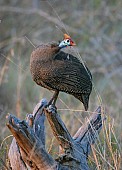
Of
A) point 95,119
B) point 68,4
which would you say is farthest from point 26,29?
point 95,119

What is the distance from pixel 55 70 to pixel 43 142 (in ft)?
2.26

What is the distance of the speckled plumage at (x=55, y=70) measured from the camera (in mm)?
4082

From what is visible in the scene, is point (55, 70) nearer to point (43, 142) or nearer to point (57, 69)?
point (57, 69)

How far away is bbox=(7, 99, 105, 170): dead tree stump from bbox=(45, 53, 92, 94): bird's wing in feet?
0.65

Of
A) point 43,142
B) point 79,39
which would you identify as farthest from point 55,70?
point 79,39

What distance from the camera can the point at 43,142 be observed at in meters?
4.52

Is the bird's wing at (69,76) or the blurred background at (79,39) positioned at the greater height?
the blurred background at (79,39)

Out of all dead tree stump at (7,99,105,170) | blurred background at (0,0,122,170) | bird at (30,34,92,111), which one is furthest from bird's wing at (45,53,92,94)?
blurred background at (0,0,122,170)

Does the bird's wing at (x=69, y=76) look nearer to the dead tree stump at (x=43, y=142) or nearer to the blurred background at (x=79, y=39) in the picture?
the dead tree stump at (x=43, y=142)

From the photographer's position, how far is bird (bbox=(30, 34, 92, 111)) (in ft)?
13.4

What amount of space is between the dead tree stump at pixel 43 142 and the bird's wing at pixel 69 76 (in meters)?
0.20

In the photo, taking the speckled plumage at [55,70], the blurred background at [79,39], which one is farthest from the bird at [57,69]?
the blurred background at [79,39]

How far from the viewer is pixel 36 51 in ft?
13.6

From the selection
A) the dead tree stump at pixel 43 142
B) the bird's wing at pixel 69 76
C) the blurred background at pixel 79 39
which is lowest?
the dead tree stump at pixel 43 142
